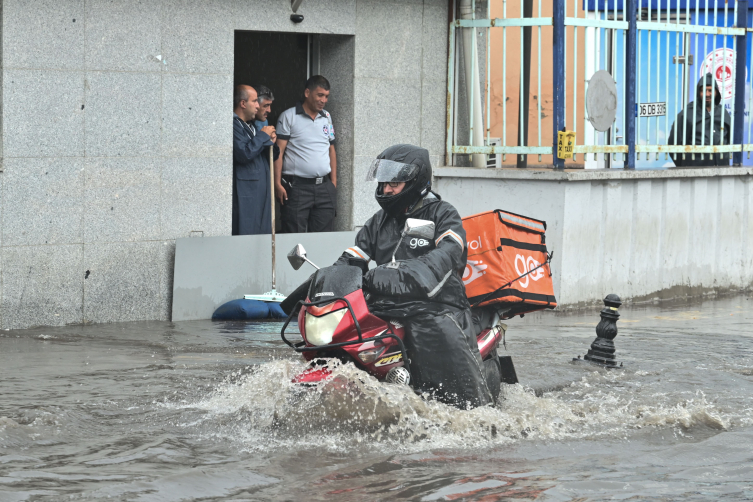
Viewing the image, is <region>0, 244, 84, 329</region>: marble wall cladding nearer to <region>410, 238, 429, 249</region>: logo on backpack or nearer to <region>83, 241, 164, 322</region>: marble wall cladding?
<region>83, 241, 164, 322</region>: marble wall cladding

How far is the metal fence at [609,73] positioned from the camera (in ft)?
37.3

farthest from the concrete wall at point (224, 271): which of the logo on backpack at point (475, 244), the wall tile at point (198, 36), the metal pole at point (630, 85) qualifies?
the logo on backpack at point (475, 244)

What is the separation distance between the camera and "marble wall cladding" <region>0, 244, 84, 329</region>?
9125mm

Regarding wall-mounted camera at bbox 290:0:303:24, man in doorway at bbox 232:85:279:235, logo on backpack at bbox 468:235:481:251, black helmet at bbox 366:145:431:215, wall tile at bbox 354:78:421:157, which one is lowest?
logo on backpack at bbox 468:235:481:251

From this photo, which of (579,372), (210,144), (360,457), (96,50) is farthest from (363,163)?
(360,457)

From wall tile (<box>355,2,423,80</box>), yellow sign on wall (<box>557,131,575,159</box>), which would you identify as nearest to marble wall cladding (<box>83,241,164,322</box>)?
wall tile (<box>355,2,423,80</box>)

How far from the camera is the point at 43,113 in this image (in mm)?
9266

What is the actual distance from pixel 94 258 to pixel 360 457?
5.06 meters

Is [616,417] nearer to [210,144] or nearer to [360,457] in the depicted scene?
[360,457]

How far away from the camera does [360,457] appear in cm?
532

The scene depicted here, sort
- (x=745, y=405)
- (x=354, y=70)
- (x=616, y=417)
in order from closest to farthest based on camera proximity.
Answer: (x=616, y=417)
(x=745, y=405)
(x=354, y=70)

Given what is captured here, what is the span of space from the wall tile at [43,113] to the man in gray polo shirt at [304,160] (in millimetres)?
2288

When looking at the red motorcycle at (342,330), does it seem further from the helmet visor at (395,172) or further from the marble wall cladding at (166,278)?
the marble wall cladding at (166,278)

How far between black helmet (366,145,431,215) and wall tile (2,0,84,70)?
177 inches
